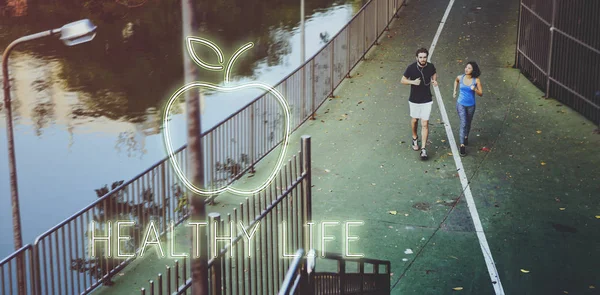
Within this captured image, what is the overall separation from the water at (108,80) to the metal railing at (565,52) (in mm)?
8849

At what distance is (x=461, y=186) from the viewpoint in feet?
42.1

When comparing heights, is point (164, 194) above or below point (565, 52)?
below

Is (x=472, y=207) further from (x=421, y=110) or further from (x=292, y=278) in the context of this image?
(x=292, y=278)

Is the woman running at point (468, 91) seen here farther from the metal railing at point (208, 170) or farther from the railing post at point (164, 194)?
the railing post at point (164, 194)

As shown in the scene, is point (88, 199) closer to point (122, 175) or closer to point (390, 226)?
point (122, 175)

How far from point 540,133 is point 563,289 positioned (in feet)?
20.2

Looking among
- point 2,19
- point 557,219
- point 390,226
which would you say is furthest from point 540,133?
point 2,19

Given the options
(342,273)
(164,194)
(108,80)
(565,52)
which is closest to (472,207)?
(164,194)

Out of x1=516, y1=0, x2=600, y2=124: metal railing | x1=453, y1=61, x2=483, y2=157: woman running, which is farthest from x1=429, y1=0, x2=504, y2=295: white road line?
x1=516, y1=0, x2=600, y2=124: metal railing

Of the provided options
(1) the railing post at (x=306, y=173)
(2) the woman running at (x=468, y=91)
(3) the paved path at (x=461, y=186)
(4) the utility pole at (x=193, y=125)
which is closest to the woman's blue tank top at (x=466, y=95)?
(2) the woman running at (x=468, y=91)

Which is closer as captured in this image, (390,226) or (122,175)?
(390,226)

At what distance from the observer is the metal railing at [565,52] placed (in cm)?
1549

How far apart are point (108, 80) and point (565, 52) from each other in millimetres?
15754

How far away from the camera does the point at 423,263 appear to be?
10297mm
